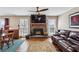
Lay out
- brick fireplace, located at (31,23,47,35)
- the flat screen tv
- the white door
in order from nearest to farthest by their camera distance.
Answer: the flat screen tv, the white door, brick fireplace, located at (31,23,47,35)

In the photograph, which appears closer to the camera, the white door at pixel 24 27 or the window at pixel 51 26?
the white door at pixel 24 27

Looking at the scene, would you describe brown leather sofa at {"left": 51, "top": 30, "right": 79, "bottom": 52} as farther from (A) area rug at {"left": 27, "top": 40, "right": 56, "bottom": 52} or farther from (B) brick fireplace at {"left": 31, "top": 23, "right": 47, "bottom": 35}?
(B) brick fireplace at {"left": 31, "top": 23, "right": 47, "bottom": 35}

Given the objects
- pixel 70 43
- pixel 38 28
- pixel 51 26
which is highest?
pixel 51 26

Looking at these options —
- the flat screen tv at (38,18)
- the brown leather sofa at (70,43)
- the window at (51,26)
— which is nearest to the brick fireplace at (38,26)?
the flat screen tv at (38,18)

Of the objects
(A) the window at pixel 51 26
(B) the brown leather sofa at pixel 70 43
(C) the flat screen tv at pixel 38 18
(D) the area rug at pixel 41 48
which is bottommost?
(D) the area rug at pixel 41 48

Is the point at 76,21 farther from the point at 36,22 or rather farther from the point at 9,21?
the point at 9,21

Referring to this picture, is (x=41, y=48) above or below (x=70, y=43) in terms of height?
below

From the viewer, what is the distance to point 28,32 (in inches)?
362

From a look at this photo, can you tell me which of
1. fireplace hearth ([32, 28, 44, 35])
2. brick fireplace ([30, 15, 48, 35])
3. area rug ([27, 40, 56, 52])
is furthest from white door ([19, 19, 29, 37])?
area rug ([27, 40, 56, 52])

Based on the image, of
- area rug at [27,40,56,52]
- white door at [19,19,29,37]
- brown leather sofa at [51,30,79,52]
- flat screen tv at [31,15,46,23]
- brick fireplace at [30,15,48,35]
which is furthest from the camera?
white door at [19,19,29,37]

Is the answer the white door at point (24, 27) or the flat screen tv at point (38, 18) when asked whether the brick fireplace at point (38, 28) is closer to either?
the flat screen tv at point (38, 18)

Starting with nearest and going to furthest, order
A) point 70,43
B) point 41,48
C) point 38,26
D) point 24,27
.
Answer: point 70,43
point 41,48
point 24,27
point 38,26

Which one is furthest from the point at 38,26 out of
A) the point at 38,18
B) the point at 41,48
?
the point at 41,48

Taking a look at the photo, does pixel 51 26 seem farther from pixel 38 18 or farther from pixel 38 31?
pixel 38 18
